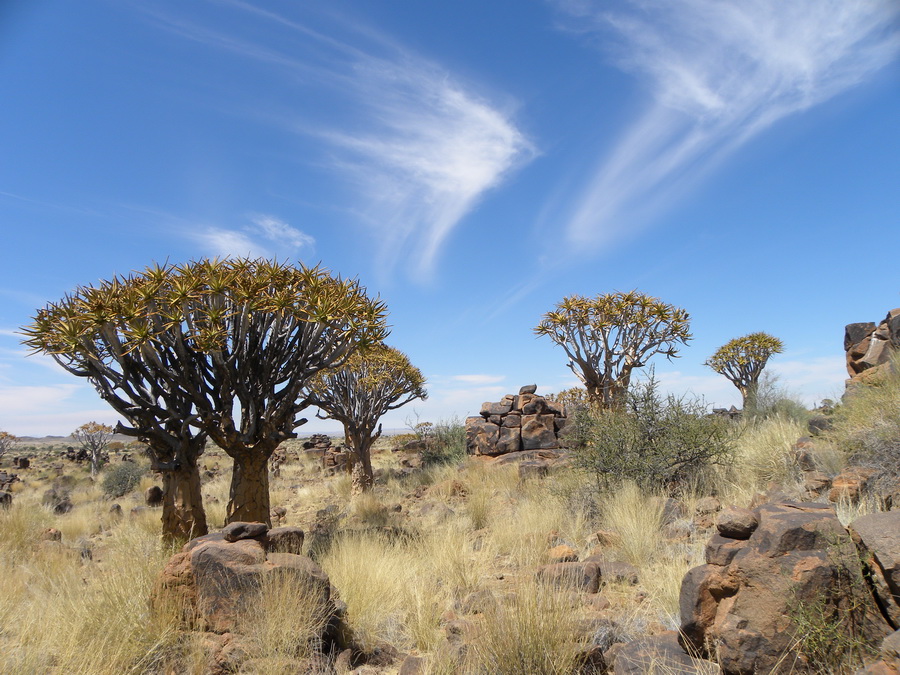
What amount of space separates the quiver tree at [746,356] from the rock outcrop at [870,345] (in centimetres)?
1197

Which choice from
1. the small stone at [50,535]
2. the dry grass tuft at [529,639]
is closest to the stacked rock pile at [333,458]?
the small stone at [50,535]

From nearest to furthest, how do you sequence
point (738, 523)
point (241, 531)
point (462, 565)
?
point (738, 523) < point (241, 531) < point (462, 565)

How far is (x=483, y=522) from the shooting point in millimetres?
9352

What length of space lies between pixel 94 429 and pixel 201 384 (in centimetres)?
2567

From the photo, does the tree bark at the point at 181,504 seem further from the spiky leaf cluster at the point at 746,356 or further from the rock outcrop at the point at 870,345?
the spiky leaf cluster at the point at 746,356

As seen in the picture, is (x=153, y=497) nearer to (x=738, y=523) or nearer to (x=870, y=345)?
(x=738, y=523)

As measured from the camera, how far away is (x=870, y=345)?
1283 cm

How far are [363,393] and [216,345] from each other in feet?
29.1

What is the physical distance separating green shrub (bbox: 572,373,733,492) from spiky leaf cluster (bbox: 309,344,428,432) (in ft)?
26.9

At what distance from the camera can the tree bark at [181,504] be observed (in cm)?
816

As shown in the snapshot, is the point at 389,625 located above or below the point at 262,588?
below

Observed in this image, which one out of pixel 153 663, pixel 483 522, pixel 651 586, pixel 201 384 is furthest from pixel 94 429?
pixel 651 586

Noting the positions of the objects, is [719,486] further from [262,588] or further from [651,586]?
[262,588]

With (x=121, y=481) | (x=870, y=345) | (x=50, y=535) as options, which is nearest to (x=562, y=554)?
(x=50, y=535)
